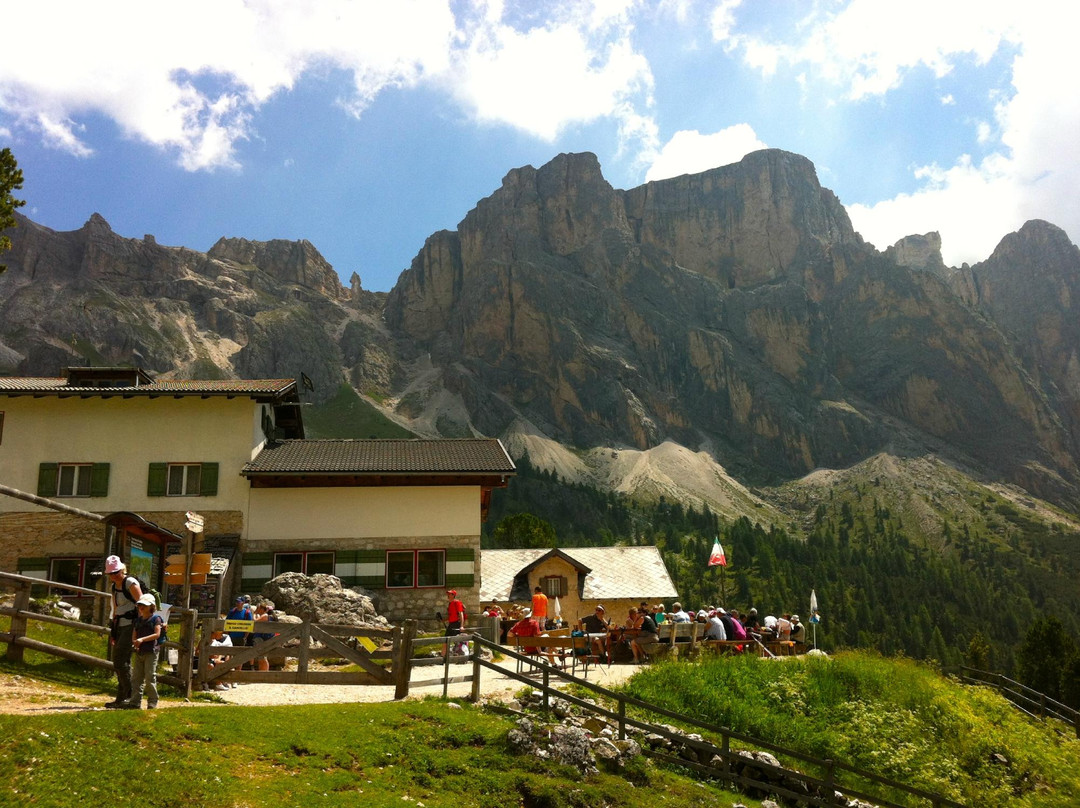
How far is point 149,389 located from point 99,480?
3744 mm

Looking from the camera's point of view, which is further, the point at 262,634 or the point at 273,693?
the point at 262,634

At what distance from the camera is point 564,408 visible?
199m

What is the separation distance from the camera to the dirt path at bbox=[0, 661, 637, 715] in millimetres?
11765

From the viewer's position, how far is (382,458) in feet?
106

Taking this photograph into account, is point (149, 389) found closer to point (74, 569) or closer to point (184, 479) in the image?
point (184, 479)

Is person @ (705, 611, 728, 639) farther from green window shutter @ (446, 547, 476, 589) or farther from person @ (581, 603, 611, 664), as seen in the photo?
green window shutter @ (446, 547, 476, 589)

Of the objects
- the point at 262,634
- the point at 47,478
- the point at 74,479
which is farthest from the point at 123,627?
the point at 47,478

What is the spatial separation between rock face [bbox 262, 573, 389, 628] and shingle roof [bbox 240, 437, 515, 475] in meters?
4.69

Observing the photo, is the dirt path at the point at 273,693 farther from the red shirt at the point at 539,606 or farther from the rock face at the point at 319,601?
the rock face at the point at 319,601

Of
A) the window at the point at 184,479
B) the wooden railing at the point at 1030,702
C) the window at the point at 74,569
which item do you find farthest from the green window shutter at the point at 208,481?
the wooden railing at the point at 1030,702

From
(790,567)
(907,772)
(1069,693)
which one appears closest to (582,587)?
(907,772)

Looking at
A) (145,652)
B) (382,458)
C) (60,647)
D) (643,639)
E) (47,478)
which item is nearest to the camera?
(145,652)

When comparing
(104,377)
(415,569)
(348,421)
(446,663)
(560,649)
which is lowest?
(560,649)

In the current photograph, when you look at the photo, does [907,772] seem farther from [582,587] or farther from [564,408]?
[564,408]
